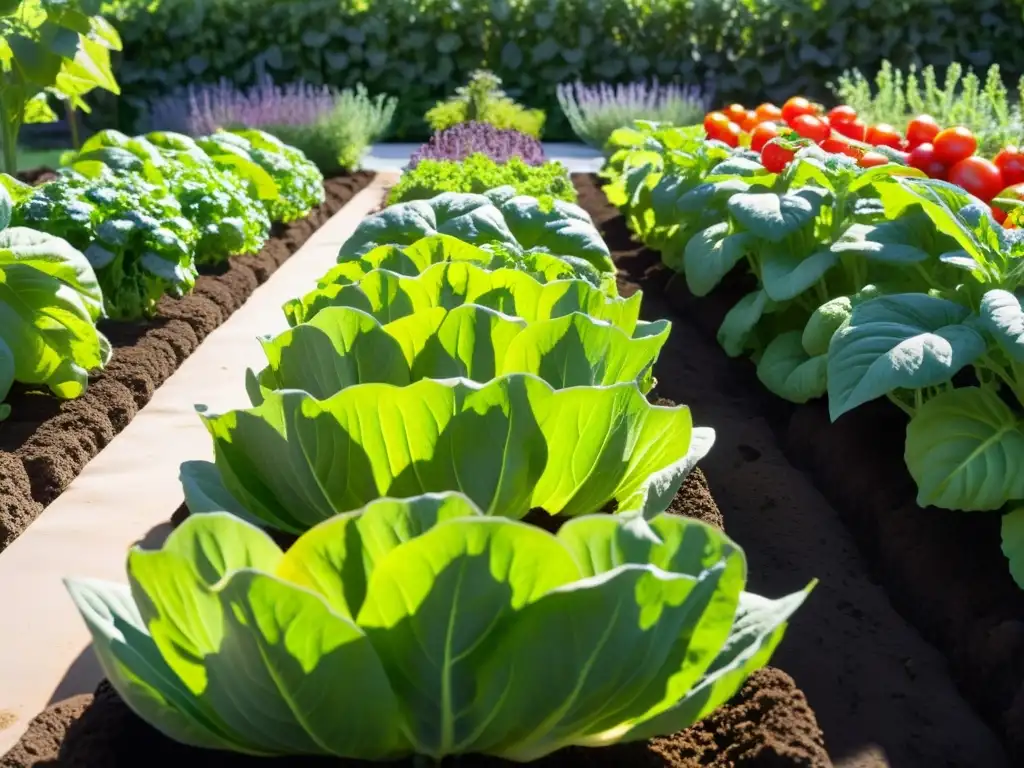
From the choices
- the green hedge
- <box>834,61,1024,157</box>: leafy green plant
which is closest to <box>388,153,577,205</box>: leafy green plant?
<box>834,61,1024,157</box>: leafy green plant

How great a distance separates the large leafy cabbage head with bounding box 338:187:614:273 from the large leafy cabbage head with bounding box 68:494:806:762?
66.0 inches

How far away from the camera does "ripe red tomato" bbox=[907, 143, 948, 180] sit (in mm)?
4004

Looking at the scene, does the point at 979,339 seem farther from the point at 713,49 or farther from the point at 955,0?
the point at 955,0

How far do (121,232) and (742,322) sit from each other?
6.71ft

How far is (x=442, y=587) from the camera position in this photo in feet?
3.61

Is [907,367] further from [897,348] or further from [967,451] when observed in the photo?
[967,451]

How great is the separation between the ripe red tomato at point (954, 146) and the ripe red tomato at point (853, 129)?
841 millimetres

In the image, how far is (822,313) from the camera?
9.55 ft

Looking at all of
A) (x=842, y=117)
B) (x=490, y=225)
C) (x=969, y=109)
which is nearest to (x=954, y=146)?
(x=842, y=117)

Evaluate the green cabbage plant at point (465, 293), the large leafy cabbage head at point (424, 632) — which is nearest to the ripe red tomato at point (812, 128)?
the green cabbage plant at point (465, 293)

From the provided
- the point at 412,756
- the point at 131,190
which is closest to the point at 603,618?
the point at 412,756

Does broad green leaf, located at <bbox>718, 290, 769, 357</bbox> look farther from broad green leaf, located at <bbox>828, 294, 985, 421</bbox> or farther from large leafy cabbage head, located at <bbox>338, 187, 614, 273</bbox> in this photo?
broad green leaf, located at <bbox>828, 294, 985, 421</bbox>

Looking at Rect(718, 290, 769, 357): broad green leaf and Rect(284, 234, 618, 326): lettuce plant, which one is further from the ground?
Rect(284, 234, 618, 326): lettuce plant

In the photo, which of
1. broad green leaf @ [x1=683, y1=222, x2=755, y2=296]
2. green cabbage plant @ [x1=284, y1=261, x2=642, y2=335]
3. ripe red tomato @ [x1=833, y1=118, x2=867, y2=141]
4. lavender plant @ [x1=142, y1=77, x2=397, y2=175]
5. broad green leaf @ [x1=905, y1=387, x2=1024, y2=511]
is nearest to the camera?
green cabbage plant @ [x1=284, y1=261, x2=642, y2=335]
